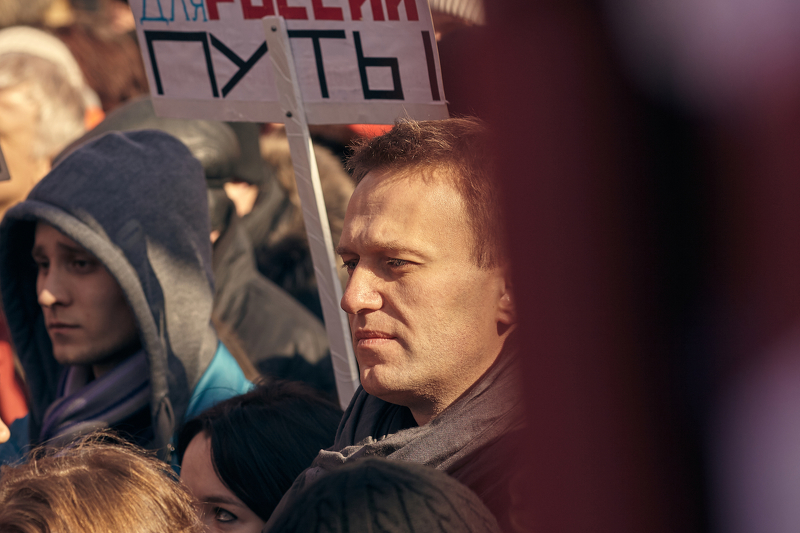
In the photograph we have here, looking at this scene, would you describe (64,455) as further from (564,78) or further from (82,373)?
(82,373)

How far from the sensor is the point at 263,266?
4648 millimetres

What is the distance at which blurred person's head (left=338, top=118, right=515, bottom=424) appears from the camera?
1372mm

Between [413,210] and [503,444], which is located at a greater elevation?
[413,210]

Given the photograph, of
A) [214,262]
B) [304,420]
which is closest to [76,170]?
[214,262]

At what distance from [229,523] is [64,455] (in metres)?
0.45

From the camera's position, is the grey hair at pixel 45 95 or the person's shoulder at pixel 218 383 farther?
the grey hair at pixel 45 95

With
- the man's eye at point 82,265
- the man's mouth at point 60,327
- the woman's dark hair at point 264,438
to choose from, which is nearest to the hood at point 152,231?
the man's eye at point 82,265

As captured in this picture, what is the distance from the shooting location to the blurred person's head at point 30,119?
11.4 ft

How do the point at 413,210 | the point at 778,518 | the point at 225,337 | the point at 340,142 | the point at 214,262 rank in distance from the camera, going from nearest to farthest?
1. the point at 778,518
2. the point at 413,210
3. the point at 225,337
4. the point at 214,262
5. the point at 340,142

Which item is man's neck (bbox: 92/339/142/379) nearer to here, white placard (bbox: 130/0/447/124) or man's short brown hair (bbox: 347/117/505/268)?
white placard (bbox: 130/0/447/124)

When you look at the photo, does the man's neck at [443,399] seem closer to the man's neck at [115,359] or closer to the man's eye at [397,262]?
the man's eye at [397,262]

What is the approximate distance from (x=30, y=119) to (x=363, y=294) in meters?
2.76

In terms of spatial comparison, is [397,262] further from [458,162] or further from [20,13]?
[20,13]

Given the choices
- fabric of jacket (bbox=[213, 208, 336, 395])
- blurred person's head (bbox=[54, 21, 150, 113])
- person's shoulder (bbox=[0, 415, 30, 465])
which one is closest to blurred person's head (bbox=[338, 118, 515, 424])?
person's shoulder (bbox=[0, 415, 30, 465])
